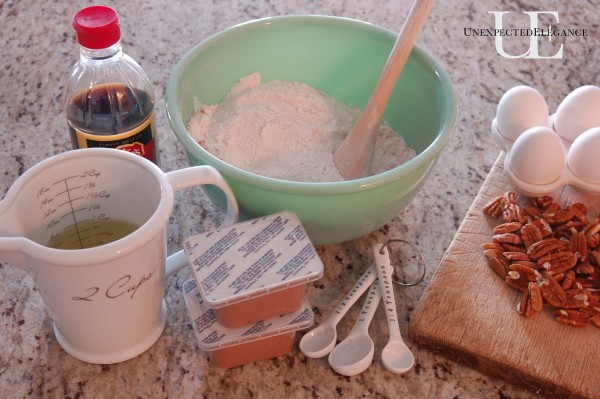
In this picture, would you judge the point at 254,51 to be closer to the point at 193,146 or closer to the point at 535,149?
the point at 193,146

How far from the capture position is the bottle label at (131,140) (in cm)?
80

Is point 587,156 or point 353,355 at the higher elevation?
point 587,156

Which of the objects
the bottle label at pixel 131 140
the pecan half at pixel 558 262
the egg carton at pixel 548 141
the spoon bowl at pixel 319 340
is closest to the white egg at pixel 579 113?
the egg carton at pixel 548 141

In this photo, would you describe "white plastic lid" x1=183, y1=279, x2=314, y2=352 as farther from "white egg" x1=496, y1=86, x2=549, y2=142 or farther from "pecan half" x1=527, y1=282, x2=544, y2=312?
"white egg" x1=496, y1=86, x2=549, y2=142

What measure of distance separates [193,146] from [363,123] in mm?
243

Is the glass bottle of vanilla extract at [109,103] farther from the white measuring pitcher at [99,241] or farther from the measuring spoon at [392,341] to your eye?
the measuring spoon at [392,341]

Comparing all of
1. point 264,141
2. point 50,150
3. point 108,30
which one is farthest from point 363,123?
point 50,150

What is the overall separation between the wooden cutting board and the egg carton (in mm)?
146

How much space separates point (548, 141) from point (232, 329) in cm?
47

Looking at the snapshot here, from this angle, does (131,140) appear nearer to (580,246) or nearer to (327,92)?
(327,92)

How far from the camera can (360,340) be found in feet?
2.55

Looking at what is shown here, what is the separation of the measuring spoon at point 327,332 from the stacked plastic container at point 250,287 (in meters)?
0.02

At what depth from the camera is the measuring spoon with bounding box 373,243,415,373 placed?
763 millimetres

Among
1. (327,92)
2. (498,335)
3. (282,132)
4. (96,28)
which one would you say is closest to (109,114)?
(96,28)
